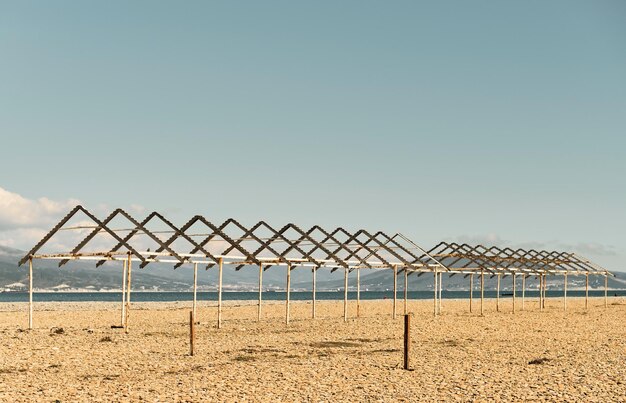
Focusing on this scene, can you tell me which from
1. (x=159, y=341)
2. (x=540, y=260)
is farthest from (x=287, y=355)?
(x=540, y=260)

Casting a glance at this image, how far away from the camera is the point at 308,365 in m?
19.0

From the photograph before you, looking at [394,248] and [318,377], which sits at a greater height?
[394,248]

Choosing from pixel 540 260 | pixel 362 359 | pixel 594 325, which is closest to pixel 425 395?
pixel 362 359

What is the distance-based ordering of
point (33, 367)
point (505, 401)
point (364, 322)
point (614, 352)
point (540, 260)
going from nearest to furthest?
point (505, 401)
point (33, 367)
point (614, 352)
point (364, 322)
point (540, 260)

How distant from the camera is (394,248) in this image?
3941 centimetres

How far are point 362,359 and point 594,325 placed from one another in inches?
784

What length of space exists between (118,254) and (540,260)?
36965mm

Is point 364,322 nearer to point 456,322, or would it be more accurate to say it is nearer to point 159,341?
point 456,322

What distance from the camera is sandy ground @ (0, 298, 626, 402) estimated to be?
15.1m

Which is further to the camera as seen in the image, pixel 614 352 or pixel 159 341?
pixel 159 341

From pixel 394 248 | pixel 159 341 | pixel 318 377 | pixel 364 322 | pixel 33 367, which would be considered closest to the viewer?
pixel 318 377

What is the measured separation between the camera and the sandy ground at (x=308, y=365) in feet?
49.7

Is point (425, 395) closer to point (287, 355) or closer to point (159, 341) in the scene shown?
point (287, 355)

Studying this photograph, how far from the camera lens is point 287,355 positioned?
69.8 feet
